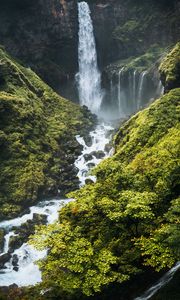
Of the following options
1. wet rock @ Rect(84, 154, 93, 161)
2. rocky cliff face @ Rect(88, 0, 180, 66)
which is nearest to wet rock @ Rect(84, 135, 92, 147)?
wet rock @ Rect(84, 154, 93, 161)

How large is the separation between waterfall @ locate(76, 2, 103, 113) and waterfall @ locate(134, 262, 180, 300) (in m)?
52.8

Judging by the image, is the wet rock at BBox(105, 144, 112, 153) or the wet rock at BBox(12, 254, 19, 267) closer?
the wet rock at BBox(12, 254, 19, 267)

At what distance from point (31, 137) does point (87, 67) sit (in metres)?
28.7

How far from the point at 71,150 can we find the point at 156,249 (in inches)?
1331

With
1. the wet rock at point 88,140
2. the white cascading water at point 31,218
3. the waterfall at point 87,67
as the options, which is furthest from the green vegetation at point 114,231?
the waterfall at point 87,67

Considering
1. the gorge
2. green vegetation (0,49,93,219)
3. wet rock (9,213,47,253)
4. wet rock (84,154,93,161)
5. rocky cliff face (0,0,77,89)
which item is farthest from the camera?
rocky cliff face (0,0,77,89)

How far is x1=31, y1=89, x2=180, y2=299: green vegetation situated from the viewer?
17.6 m

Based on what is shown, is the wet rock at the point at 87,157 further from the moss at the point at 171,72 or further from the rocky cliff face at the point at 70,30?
the rocky cliff face at the point at 70,30

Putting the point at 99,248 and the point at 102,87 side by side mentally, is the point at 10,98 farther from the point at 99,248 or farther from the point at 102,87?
the point at 99,248

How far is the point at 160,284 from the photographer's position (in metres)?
20.3

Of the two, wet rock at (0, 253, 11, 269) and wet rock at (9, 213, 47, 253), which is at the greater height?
wet rock at (9, 213, 47, 253)

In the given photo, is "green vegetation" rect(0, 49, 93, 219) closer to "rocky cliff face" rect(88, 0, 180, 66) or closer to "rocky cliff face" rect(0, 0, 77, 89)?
"rocky cliff face" rect(0, 0, 77, 89)

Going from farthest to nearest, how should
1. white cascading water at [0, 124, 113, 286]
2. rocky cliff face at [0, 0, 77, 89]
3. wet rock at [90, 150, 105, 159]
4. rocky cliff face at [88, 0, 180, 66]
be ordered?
rocky cliff face at [88, 0, 180, 66] < rocky cliff face at [0, 0, 77, 89] < wet rock at [90, 150, 105, 159] < white cascading water at [0, 124, 113, 286]

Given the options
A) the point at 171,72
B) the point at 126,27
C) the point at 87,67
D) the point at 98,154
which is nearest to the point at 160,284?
the point at 171,72
